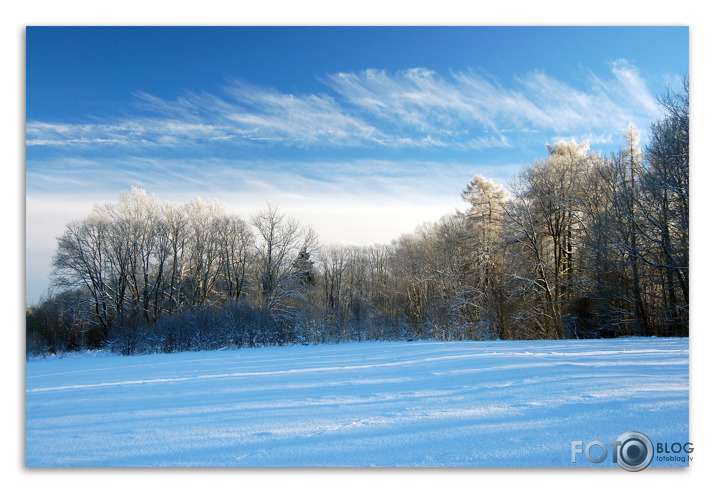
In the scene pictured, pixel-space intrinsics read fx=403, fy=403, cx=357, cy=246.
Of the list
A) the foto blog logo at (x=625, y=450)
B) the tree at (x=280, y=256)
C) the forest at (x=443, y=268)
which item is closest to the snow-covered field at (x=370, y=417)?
the foto blog logo at (x=625, y=450)

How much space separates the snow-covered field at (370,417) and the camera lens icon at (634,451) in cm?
6

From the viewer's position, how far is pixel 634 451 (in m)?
2.70

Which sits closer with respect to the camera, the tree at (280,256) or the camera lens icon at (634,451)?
the camera lens icon at (634,451)

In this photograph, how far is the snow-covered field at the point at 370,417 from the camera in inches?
96.9

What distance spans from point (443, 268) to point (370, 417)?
1851cm

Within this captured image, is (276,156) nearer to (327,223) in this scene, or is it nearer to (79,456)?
(327,223)

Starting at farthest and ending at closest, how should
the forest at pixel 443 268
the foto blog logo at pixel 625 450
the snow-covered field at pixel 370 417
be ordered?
the forest at pixel 443 268
the foto blog logo at pixel 625 450
the snow-covered field at pixel 370 417

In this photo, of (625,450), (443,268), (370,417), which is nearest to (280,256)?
(443,268)

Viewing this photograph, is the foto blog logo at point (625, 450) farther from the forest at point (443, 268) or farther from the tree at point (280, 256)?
the tree at point (280, 256)

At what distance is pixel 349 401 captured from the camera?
10.6 feet

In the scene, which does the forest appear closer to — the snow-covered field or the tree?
→ the tree

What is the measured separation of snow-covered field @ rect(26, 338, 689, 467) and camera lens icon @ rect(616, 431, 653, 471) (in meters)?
0.06

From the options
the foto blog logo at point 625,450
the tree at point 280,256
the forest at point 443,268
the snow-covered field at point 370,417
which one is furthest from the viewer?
the tree at point 280,256
